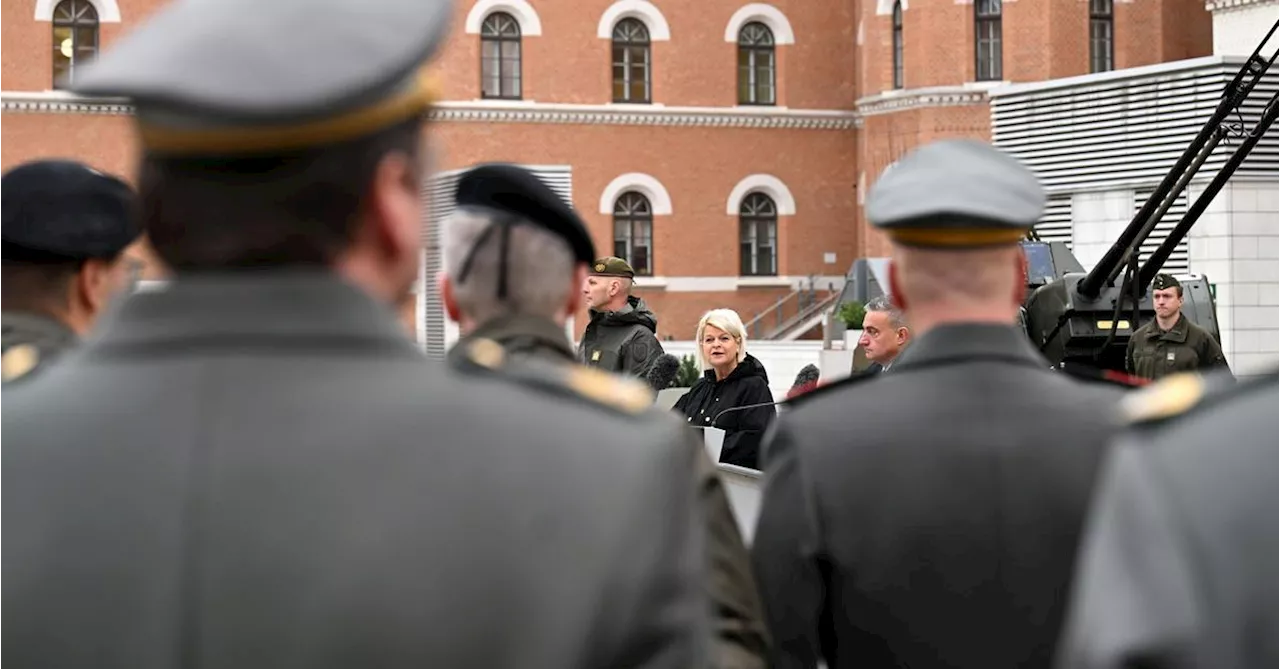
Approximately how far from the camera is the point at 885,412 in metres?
3.27

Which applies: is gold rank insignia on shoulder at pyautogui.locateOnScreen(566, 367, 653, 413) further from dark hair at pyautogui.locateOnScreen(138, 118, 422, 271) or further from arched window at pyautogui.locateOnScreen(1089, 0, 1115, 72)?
arched window at pyautogui.locateOnScreen(1089, 0, 1115, 72)

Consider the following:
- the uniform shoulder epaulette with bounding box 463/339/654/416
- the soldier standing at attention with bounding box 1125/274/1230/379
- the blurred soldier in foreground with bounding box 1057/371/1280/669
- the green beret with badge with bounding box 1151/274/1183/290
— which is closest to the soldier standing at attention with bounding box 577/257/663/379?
the soldier standing at attention with bounding box 1125/274/1230/379

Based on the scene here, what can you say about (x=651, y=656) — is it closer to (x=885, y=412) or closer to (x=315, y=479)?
(x=315, y=479)

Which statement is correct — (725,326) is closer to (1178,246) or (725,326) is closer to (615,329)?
(615,329)

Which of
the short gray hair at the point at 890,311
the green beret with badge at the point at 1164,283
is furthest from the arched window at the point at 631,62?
the short gray hair at the point at 890,311

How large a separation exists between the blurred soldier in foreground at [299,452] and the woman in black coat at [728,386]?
236 inches

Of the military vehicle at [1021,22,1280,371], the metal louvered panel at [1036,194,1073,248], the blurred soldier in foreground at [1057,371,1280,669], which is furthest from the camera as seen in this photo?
the metal louvered panel at [1036,194,1073,248]

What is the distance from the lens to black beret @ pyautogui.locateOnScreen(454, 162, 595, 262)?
3.35 m

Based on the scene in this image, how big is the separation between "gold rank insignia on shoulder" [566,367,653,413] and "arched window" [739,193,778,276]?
3641cm

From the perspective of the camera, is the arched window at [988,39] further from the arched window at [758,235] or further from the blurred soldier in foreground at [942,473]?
the blurred soldier in foreground at [942,473]

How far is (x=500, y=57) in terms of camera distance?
37.4 m

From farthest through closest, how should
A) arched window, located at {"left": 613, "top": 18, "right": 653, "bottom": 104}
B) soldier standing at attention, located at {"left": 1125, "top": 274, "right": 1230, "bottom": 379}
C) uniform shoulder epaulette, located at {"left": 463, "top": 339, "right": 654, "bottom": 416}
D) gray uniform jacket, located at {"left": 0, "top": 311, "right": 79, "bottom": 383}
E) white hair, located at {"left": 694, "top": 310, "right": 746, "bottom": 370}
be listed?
1. arched window, located at {"left": 613, "top": 18, "right": 653, "bottom": 104}
2. soldier standing at attention, located at {"left": 1125, "top": 274, "right": 1230, "bottom": 379}
3. white hair, located at {"left": 694, "top": 310, "right": 746, "bottom": 370}
4. gray uniform jacket, located at {"left": 0, "top": 311, "right": 79, "bottom": 383}
5. uniform shoulder epaulette, located at {"left": 463, "top": 339, "right": 654, "bottom": 416}

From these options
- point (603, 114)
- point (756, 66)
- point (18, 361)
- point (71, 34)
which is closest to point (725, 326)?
point (18, 361)

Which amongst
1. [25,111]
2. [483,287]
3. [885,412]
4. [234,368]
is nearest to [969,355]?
[885,412]
